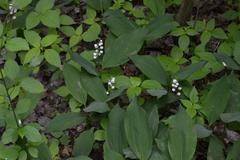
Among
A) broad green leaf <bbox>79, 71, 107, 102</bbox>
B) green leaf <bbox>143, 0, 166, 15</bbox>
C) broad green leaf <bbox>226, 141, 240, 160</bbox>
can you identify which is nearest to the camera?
broad green leaf <bbox>226, 141, 240, 160</bbox>

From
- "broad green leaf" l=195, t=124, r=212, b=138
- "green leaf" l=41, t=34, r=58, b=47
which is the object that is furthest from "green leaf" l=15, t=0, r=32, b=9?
→ "broad green leaf" l=195, t=124, r=212, b=138

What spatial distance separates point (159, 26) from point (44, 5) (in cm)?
67

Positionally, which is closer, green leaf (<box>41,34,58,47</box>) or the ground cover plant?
the ground cover plant

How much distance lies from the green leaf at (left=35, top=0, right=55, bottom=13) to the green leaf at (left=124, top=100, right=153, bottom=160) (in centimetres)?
87

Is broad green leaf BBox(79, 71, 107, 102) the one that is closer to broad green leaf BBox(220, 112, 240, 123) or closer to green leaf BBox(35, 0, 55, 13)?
green leaf BBox(35, 0, 55, 13)

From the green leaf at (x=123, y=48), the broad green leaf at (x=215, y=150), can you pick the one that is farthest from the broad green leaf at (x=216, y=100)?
the green leaf at (x=123, y=48)

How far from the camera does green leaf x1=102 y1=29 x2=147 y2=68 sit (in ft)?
8.34

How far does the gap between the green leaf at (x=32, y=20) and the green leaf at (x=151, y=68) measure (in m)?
0.62

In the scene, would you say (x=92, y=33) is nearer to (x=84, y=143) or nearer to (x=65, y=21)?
(x=65, y=21)

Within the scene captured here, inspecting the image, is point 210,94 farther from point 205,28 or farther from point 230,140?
point 205,28

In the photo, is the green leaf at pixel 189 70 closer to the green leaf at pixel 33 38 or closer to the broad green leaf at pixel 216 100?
the broad green leaf at pixel 216 100

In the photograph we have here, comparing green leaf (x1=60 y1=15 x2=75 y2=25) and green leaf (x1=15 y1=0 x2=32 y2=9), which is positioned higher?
green leaf (x1=15 y1=0 x2=32 y2=9)

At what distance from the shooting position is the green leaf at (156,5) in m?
2.82

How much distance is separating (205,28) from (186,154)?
91cm
